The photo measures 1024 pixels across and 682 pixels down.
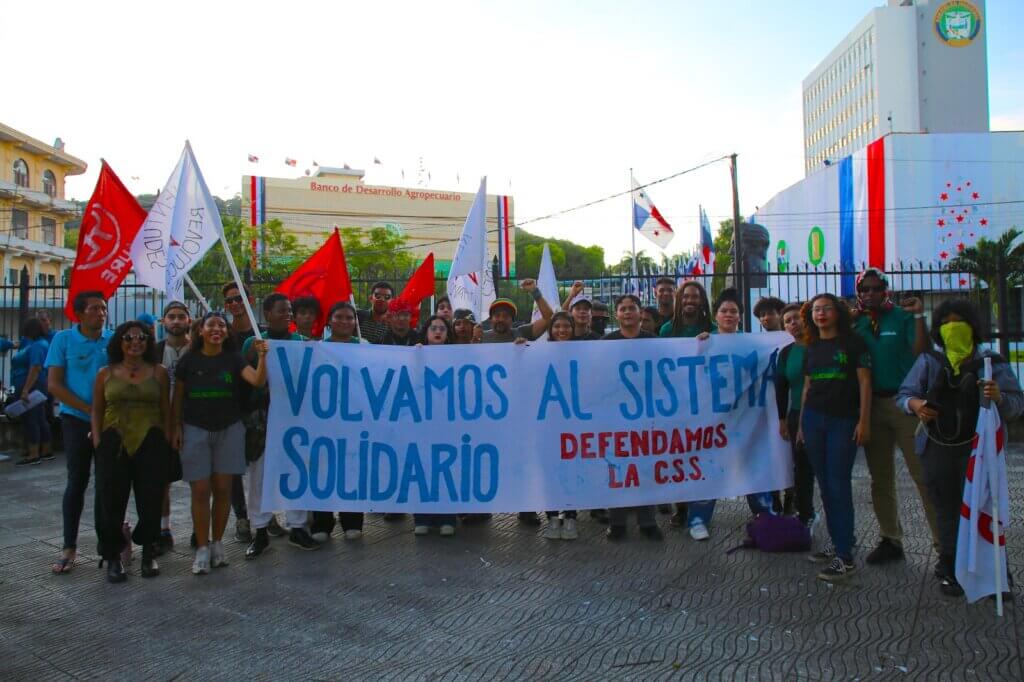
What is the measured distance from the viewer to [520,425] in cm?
570

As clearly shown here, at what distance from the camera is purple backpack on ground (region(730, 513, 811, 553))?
17.3 feet

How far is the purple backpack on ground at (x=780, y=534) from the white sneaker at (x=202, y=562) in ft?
11.4

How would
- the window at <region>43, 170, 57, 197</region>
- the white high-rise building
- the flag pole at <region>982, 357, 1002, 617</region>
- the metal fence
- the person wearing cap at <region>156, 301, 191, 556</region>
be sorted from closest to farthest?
1. the flag pole at <region>982, 357, 1002, 617</region>
2. the person wearing cap at <region>156, 301, 191, 556</region>
3. the metal fence
4. the window at <region>43, 170, 57, 197</region>
5. the white high-rise building

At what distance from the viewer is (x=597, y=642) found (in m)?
3.88

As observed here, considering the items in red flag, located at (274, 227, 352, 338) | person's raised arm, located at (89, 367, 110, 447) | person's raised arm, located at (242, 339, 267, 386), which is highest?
red flag, located at (274, 227, 352, 338)

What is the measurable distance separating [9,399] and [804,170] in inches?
4030

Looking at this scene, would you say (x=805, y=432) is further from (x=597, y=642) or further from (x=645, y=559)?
(x=597, y=642)

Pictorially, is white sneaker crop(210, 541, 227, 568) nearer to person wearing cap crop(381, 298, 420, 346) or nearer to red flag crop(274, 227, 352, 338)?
person wearing cap crop(381, 298, 420, 346)

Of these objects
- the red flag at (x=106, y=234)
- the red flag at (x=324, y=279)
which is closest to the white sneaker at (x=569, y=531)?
the red flag at (x=324, y=279)

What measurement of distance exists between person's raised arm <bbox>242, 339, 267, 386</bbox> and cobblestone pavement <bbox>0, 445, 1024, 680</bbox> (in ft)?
4.05

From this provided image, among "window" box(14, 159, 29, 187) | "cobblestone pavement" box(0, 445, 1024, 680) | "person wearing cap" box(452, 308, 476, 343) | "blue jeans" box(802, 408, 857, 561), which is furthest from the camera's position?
"window" box(14, 159, 29, 187)

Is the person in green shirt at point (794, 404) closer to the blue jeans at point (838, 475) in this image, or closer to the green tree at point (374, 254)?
the blue jeans at point (838, 475)

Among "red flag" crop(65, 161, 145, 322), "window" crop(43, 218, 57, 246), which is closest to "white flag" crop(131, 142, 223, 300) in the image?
"red flag" crop(65, 161, 145, 322)

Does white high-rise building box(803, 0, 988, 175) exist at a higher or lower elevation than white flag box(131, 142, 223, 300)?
higher
